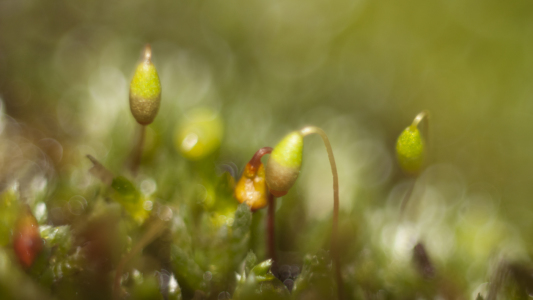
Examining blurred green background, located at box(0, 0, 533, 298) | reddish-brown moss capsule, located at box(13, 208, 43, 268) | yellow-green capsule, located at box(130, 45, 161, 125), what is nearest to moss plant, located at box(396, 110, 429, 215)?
blurred green background, located at box(0, 0, 533, 298)

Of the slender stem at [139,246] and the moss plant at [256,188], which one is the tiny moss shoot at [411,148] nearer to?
the moss plant at [256,188]

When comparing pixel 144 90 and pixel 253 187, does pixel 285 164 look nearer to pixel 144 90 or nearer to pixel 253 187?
pixel 253 187

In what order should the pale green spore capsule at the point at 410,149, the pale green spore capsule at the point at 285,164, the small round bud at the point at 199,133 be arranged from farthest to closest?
the small round bud at the point at 199,133 < the pale green spore capsule at the point at 410,149 < the pale green spore capsule at the point at 285,164

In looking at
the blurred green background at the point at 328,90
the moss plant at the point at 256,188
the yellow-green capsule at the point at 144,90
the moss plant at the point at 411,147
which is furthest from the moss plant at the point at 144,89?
the moss plant at the point at 411,147

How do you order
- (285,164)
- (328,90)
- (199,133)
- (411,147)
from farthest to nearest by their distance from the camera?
(328,90) → (199,133) → (411,147) → (285,164)

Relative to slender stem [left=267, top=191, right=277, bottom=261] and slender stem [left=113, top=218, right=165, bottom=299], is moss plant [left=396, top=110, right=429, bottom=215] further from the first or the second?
slender stem [left=113, top=218, right=165, bottom=299]

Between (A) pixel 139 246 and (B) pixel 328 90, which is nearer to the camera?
(A) pixel 139 246

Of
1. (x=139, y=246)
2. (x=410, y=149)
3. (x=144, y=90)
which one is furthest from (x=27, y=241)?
(x=410, y=149)
